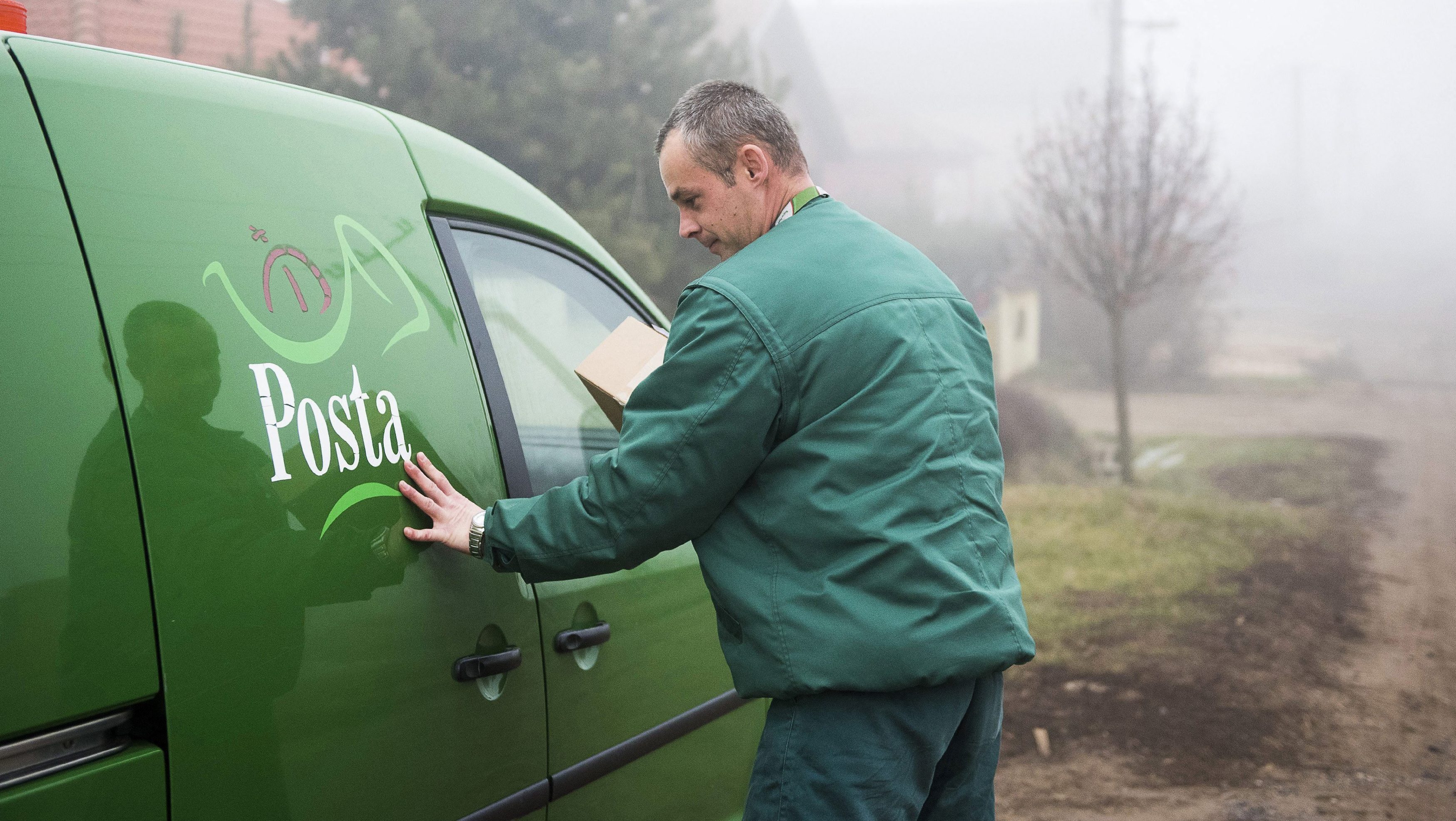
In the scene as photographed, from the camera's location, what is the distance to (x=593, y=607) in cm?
208

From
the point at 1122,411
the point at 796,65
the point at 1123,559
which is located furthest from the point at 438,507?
the point at 796,65

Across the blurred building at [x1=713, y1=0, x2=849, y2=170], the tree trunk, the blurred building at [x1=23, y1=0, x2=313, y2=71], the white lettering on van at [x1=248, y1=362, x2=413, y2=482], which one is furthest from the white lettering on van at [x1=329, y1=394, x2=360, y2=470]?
the blurred building at [x1=713, y1=0, x2=849, y2=170]

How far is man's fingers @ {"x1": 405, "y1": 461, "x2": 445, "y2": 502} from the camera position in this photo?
5.77 ft

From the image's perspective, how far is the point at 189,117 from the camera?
162 centimetres

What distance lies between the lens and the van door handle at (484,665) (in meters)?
1.78

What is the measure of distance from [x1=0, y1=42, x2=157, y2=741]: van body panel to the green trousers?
A: 3.08 feet

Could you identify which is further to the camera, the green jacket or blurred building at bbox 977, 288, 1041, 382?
blurred building at bbox 977, 288, 1041, 382

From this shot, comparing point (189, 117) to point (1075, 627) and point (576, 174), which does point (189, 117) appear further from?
point (576, 174)

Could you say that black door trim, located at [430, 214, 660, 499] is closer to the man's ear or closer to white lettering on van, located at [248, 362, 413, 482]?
white lettering on van, located at [248, 362, 413, 482]

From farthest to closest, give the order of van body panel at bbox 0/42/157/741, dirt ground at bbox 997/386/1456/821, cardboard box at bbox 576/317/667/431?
dirt ground at bbox 997/386/1456/821 < cardboard box at bbox 576/317/667/431 < van body panel at bbox 0/42/157/741

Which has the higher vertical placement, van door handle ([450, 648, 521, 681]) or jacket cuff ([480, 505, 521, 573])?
jacket cuff ([480, 505, 521, 573])

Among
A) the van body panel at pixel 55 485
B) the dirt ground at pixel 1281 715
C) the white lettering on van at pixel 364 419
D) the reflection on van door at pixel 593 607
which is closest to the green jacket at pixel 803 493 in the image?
the white lettering on van at pixel 364 419

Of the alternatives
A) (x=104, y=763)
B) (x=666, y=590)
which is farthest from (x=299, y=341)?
(x=666, y=590)

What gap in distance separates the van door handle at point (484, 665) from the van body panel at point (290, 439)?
2cm
